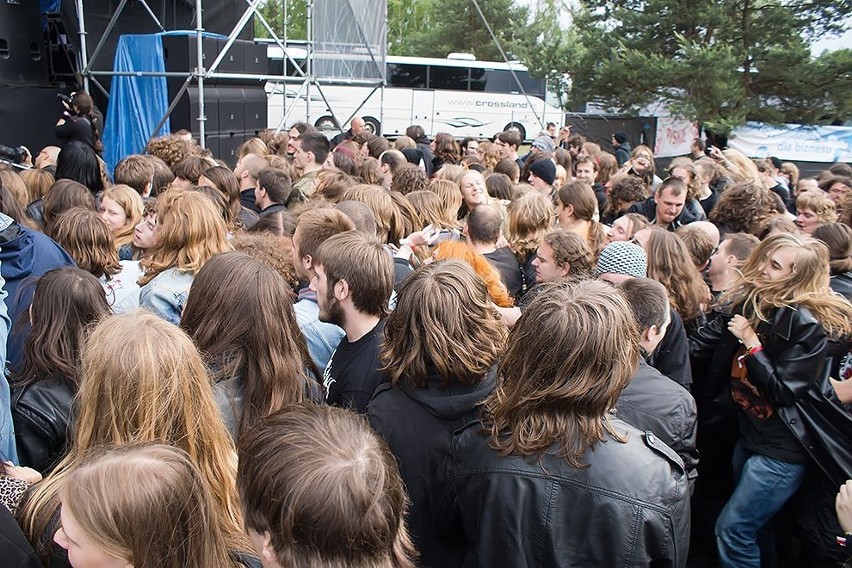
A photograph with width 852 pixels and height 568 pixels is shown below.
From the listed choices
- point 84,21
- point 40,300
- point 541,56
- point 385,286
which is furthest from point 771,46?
point 40,300

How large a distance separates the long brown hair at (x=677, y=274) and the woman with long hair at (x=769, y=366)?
0.19 m

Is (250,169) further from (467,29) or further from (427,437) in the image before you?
(467,29)

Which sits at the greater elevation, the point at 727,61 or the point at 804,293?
the point at 727,61

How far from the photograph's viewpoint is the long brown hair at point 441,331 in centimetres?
229

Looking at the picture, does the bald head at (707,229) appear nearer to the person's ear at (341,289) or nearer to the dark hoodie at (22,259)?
the person's ear at (341,289)

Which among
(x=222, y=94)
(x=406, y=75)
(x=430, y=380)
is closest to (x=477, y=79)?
(x=406, y=75)

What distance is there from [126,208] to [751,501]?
3899 mm

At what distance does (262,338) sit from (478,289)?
0.77 meters

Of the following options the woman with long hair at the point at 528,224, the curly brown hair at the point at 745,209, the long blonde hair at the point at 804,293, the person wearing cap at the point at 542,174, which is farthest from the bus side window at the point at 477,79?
the long blonde hair at the point at 804,293

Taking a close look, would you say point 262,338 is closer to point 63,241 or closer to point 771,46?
point 63,241

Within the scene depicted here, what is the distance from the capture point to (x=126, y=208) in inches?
175

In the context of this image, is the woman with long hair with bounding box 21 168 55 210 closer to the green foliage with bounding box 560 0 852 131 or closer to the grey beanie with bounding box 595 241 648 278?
the grey beanie with bounding box 595 241 648 278

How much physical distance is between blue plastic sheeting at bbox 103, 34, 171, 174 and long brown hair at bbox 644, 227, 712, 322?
7934mm

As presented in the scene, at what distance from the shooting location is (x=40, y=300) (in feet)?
8.42
